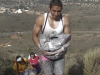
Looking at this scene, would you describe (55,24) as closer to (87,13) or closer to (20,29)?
(20,29)

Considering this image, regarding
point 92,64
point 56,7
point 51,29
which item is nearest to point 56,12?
point 56,7

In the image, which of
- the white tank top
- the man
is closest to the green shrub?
the man

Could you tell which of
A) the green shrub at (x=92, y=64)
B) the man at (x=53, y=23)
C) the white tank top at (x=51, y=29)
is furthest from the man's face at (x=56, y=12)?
A: the green shrub at (x=92, y=64)

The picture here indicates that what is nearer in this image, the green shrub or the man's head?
the man's head

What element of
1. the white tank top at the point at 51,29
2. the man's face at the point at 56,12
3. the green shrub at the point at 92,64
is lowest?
the green shrub at the point at 92,64

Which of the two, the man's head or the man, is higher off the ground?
the man's head

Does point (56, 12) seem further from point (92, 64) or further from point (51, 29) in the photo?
point (92, 64)

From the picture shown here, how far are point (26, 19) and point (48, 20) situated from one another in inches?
2721

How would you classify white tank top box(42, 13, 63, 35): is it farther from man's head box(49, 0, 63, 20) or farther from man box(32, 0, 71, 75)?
man's head box(49, 0, 63, 20)

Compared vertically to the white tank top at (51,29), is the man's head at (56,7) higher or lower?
higher

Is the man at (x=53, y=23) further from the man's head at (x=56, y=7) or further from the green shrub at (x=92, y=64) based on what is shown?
the green shrub at (x=92, y=64)

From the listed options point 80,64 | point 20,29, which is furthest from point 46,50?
point 20,29

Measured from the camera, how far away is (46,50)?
131 inches

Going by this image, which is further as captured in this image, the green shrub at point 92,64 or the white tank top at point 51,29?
the green shrub at point 92,64
